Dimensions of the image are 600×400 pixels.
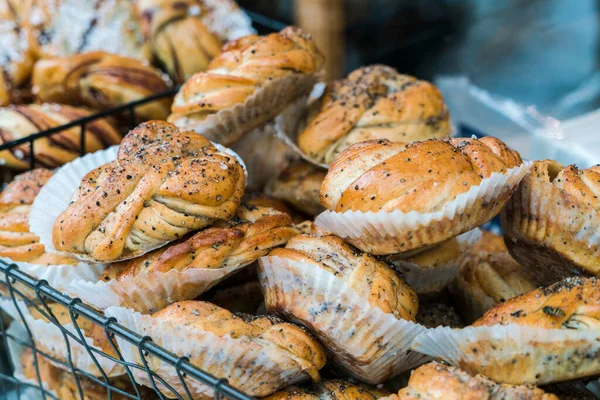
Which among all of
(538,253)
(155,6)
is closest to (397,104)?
(538,253)

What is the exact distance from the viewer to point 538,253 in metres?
1.18

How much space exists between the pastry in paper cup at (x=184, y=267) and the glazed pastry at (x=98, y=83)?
1.04m

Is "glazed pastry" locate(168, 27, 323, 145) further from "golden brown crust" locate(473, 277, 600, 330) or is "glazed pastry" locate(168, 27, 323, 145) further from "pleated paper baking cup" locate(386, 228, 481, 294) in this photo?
"golden brown crust" locate(473, 277, 600, 330)

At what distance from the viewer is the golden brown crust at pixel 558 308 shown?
917 millimetres

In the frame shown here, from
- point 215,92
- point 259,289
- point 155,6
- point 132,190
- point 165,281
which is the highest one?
point 155,6

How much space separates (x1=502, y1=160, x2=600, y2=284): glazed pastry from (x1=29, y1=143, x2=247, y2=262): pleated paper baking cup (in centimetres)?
57

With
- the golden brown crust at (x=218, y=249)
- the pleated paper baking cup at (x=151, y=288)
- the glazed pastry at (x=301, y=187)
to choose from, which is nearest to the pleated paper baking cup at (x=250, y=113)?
the glazed pastry at (x=301, y=187)

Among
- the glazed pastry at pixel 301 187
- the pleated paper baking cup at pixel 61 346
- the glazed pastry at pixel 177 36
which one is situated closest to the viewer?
the pleated paper baking cup at pixel 61 346

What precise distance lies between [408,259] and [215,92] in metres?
0.60

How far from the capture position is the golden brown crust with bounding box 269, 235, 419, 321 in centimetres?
106

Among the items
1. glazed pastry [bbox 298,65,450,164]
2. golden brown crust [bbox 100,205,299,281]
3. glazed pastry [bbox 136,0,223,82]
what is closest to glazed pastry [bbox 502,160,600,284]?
glazed pastry [bbox 298,65,450,164]

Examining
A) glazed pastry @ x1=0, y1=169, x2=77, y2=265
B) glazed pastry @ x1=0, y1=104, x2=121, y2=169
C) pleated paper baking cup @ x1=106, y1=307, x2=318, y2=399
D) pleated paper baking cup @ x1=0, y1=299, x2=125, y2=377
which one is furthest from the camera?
glazed pastry @ x1=0, y1=104, x2=121, y2=169

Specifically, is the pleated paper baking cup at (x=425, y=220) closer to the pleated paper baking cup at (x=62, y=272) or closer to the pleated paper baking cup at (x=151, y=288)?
the pleated paper baking cup at (x=151, y=288)

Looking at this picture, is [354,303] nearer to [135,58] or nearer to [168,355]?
[168,355]
